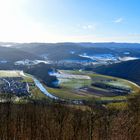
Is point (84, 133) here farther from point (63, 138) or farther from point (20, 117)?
point (20, 117)

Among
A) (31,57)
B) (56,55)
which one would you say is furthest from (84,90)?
(56,55)

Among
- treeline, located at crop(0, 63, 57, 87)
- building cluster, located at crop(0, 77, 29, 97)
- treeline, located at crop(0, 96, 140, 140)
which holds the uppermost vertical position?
treeline, located at crop(0, 96, 140, 140)

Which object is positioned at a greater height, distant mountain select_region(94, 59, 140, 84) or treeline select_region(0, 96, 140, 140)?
treeline select_region(0, 96, 140, 140)

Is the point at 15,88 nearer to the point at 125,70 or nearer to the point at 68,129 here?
the point at 68,129

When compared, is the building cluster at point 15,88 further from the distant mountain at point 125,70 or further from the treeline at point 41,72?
the distant mountain at point 125,70

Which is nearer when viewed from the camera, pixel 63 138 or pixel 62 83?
pixel 63 138

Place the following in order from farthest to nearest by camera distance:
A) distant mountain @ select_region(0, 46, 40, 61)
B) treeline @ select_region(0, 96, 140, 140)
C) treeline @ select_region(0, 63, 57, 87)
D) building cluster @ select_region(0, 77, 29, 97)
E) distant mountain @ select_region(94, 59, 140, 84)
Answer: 1. distant mountain @ select_region(0, 46, 40, 61)
2. distant mountain @ select_region(94, 59, 140, 84)
3. treeline @ select_region(0, 63, 57, 87)
4. building cluster @ select_region(0, 77, 29, 97)
5. treeline @ select_region(0, 96, 140, 140)

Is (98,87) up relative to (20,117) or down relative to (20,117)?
down

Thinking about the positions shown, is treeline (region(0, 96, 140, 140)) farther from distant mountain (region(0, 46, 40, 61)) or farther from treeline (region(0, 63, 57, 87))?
distant mountain (region(0, 46, 40, 61))

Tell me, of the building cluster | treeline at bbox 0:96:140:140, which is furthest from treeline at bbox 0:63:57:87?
treeline at bbox 0:96:140:140

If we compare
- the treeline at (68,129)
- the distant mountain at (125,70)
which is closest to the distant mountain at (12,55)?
the distant mountain at (125,70)
